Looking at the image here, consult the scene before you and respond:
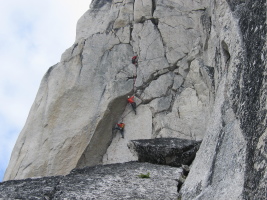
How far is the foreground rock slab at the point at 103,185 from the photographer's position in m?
12.0

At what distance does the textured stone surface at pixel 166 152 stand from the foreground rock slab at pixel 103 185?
2.51 ft

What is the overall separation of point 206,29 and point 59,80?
8.67 metres

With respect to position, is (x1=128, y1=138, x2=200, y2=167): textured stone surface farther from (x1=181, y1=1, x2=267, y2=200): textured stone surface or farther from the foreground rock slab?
(x1=181, y1=1, x2=267, y2=200): textured stone surface

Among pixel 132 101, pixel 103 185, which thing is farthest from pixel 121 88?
pixel 103 185

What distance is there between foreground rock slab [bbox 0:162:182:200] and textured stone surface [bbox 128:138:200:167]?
2.51 ft

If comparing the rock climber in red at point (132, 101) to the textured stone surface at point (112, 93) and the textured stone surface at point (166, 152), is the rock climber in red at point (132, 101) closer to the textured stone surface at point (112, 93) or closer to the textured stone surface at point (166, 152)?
the textured stone surface at point (112, 93)

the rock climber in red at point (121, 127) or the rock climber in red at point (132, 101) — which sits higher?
the rock climber in red at point (132, 101)

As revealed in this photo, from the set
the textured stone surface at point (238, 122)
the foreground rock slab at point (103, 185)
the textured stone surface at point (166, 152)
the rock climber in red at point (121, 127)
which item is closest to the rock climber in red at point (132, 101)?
the rock climber in red at point (121, 127)

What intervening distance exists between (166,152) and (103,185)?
→ 296cm

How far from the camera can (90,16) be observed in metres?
32.1

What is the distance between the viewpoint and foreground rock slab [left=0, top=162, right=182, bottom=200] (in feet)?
39.4

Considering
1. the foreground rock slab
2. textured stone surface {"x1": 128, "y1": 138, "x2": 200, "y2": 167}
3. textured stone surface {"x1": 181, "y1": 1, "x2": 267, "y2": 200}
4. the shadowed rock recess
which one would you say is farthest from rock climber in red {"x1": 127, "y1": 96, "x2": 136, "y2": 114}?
textured stone surface {"x1": 181, "y1": 1, "x2": 267, "y2": 200}

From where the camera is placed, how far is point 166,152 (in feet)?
48.8

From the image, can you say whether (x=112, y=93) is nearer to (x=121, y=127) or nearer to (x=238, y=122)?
(x=121, y=127)
